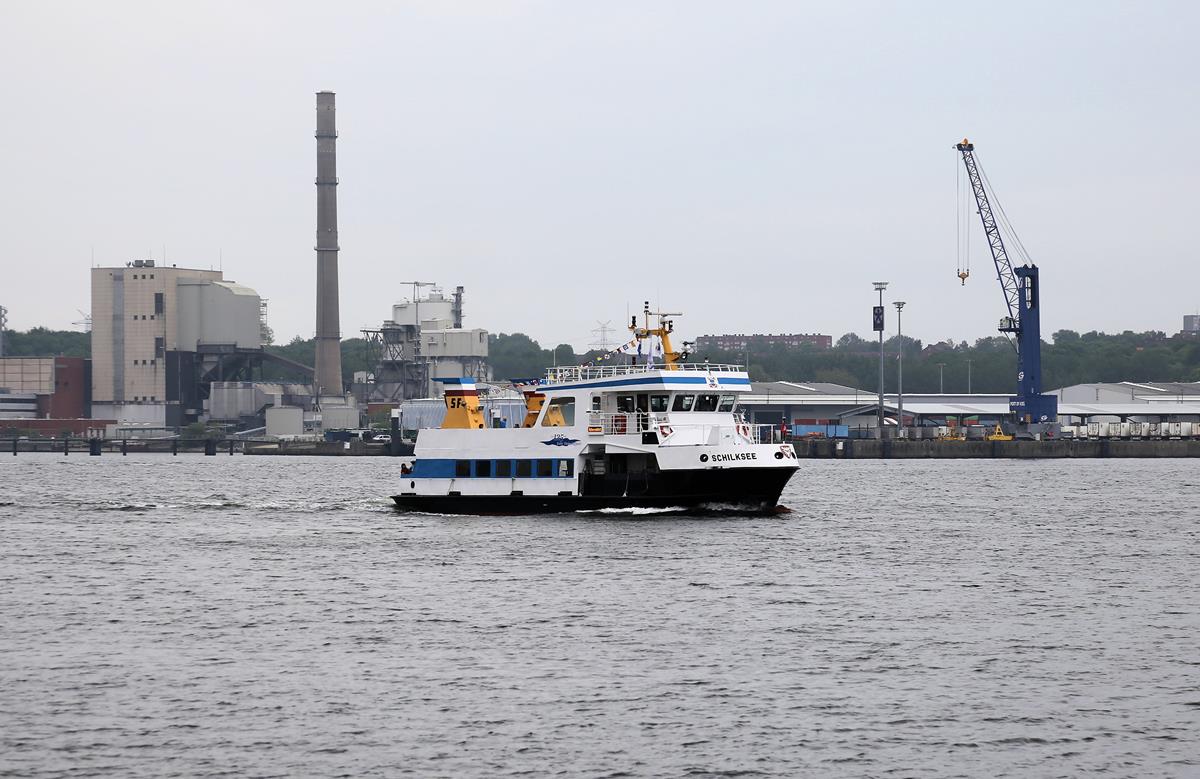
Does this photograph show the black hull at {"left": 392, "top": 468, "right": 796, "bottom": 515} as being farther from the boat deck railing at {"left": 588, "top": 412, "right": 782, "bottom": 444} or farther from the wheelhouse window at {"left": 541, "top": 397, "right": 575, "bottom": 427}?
the wheelhouse window at {"left": 541, "top": 397, "right": 575, "bottom": 427}

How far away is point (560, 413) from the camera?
67062mm

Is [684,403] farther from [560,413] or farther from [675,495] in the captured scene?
[560,413]

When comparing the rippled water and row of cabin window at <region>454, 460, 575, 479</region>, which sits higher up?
row of cabin window at <region>454, 460, 575, 479</region>

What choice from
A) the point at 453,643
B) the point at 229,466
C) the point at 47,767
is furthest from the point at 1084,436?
the point at 47,767

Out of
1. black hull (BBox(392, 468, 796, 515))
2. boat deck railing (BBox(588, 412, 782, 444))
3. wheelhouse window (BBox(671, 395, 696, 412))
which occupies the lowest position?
black hull (BBox(392, 468, 796, 515))

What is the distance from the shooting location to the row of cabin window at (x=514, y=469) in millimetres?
65062

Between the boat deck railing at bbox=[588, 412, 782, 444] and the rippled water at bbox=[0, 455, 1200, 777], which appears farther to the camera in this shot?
the boat deck railing at bbox=[588, 412, 782, 444]

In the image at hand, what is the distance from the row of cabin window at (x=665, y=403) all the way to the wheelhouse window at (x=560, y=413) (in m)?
2.50

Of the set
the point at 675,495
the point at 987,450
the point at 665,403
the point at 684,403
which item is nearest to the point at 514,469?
the point at 665,403

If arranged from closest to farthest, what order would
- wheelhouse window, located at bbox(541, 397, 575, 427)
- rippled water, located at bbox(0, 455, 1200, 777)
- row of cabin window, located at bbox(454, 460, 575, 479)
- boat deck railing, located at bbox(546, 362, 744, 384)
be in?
rippled water, located at bbox(0, 455, 1200, 777), row of cabin window, located at bbox(454, 460, 575, 479), boat deck railing, located at bbox(546, 362, 744, 384), wheelhouse window, located at bbox(541, 397, 575, 427)

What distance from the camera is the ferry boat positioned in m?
62.4

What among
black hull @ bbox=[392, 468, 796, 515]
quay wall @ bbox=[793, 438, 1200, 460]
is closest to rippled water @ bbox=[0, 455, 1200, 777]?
black hull @ bbox=[392, 468, 796, 515]

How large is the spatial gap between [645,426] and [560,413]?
563 centimetres

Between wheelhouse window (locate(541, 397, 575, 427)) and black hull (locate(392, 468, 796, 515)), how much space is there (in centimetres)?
327
